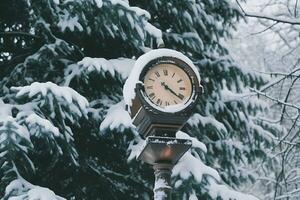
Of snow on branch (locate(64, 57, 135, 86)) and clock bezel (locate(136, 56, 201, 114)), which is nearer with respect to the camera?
clock bezel (locate(136, 56, 201, 114))

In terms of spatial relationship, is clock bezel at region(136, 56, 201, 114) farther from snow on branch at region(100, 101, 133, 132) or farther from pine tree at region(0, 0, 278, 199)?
snow on branch at region(100, 101, 133, 132)

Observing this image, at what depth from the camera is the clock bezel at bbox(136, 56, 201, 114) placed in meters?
3.99

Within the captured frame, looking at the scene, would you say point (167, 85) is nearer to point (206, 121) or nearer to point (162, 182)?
point (162, 182)

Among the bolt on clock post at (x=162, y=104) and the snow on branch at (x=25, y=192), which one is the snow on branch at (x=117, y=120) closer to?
the snow on branch at (x=25, y=192)

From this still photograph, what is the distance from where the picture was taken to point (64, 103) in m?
6.60

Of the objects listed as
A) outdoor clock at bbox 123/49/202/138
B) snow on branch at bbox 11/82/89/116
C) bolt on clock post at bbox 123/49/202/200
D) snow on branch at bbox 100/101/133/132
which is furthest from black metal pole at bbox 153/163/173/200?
snow on branch at bbox 100/101/133/132

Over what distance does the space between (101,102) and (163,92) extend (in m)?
3.68

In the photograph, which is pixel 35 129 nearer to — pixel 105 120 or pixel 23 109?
pixel 23 109

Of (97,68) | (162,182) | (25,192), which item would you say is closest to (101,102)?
(97,68)

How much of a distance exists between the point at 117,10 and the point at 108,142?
183 centimetres

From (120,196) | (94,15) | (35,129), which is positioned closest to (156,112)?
(35,129)

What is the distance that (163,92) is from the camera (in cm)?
409

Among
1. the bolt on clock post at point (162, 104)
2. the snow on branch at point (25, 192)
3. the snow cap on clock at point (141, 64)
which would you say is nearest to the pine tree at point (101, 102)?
the snow on branch at point (25, 192)

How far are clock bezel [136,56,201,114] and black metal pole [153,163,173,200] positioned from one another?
0.35 meters
